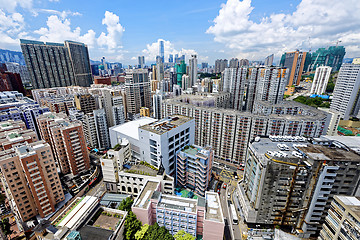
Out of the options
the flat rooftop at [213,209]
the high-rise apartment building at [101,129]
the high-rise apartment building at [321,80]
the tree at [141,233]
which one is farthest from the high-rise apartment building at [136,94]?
the high-rise apartment building at [321,80]

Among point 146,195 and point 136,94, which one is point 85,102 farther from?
point 146,195

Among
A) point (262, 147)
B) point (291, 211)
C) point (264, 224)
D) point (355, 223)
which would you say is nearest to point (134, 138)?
point (262, 147)

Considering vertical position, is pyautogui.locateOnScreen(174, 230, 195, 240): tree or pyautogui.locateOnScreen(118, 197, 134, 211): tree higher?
pyautogui.locateOnScreen(118, 197, 134, 211): tree

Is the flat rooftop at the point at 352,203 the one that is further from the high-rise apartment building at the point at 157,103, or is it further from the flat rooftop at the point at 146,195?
the high-rise apartment building at the point at 157,103

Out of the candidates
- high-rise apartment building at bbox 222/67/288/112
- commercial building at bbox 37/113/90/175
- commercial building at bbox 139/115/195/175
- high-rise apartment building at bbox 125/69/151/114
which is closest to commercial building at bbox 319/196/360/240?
commercial building at bbox 139/115/195/175

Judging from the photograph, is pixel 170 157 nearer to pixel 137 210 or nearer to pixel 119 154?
pixel 119 154

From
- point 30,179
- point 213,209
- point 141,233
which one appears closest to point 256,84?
point 213,209

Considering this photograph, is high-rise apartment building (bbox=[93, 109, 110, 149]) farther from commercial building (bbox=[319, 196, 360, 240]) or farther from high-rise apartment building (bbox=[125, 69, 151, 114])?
commercial building (bbox=[319, 196, 360, 240])
